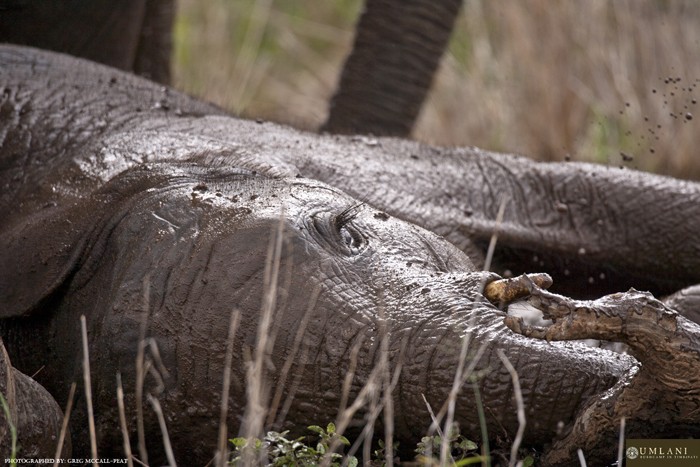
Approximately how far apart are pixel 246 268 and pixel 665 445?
32.2 inches

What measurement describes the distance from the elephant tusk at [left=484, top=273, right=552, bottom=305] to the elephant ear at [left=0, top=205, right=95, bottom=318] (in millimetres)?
862

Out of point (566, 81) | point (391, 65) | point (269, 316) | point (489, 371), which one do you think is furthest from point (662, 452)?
point (566, 81)

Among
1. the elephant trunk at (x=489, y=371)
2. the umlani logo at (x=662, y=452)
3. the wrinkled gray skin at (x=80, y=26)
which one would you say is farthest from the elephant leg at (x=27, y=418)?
the wrinkled gray skin at (x=80, y=26)

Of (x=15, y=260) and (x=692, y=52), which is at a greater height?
(x=692, y=52)

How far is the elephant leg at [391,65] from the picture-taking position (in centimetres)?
436

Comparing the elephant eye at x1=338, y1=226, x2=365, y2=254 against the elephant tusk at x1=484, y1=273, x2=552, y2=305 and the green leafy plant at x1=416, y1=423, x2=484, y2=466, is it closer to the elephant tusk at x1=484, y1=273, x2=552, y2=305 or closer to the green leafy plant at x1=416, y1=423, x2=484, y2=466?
the elephant tusk at x1=484, y1=273, x2=552, y2=305

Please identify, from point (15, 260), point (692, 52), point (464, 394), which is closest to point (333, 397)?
point (464, 394)

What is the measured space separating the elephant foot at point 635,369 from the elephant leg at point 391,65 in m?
2.24

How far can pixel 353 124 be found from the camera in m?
4.49

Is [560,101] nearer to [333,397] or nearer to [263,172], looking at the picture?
[263,172]

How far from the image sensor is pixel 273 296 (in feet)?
7.57

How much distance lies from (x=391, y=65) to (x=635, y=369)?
2.35 meters

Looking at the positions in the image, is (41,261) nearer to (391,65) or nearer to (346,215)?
(346,215)

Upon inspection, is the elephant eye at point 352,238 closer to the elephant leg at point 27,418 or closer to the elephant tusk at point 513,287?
the elephant tusk at point 513,287
